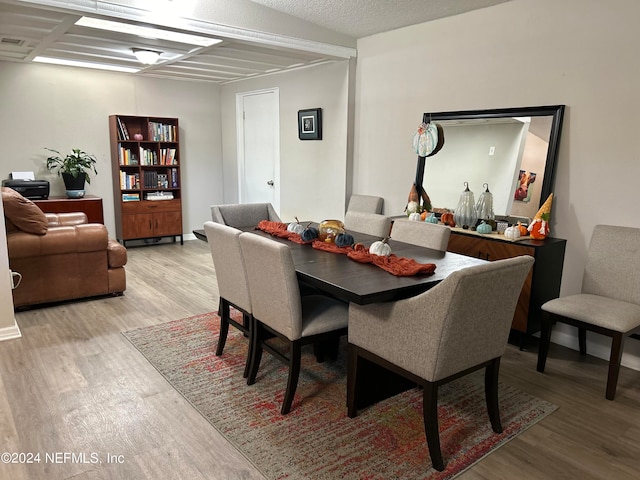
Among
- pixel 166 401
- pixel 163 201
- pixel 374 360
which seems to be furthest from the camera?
pixel 163 201

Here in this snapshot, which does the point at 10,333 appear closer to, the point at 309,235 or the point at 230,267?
the point at 230,267

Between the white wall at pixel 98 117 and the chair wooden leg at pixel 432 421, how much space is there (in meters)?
5.43

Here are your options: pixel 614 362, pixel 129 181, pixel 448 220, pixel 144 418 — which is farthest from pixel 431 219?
pixel 129 181

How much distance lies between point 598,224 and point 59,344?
12.3 ft

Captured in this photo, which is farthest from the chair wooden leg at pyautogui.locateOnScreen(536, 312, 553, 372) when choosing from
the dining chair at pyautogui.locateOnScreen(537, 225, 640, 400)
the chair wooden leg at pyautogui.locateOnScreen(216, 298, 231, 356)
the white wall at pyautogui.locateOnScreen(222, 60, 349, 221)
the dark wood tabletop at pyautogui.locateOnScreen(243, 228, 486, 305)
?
the white wall at pyautogui.locateOnScreen(222, 60, 349, 221)

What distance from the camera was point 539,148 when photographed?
11.3 feet

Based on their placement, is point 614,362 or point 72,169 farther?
point 72,169

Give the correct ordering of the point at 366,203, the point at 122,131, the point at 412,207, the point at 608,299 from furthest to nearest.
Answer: the point at 122,131 < the point at 366,203 < the point at 412,207 < the point at 608,299

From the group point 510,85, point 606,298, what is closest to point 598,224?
point 606,298

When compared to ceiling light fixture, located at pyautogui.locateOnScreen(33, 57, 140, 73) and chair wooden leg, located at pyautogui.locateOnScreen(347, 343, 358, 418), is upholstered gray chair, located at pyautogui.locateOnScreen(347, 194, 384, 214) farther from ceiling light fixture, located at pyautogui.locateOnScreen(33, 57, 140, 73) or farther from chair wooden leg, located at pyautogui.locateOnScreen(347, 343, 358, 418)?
ceiling light fixture, located at pyautogui.locateOnScreen(33, 57, 140, 73)

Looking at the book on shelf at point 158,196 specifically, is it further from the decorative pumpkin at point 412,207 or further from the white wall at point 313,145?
the decorative pumpkin at point 412,207

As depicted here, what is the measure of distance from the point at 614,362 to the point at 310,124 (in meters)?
3.79

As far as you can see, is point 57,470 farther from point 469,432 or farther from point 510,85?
point 510,85

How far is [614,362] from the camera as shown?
8.71 ft
